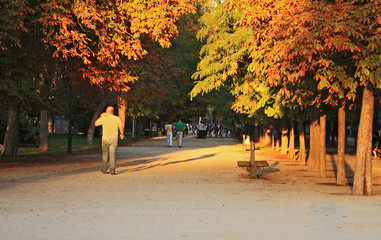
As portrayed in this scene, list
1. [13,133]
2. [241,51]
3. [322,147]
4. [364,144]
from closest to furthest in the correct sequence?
[364,144] < [241,51] < [322,147] < [13,133]

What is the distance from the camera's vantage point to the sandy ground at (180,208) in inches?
→ 350

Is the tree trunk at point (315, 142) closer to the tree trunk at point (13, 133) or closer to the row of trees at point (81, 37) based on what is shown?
the row of trees at point (81, 37)

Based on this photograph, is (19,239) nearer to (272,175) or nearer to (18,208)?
(18,208)

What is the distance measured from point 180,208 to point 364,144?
5.06m

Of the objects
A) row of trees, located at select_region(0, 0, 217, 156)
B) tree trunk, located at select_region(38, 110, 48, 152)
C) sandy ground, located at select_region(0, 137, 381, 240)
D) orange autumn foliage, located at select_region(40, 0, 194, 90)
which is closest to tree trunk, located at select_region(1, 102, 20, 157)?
row of trees, located at select_region(0, 0, 217, 156)

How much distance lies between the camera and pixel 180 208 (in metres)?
11.5

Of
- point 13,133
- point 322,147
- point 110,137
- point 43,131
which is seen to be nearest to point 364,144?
point 322,147

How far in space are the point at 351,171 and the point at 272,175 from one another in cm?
449

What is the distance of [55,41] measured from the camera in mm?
18797

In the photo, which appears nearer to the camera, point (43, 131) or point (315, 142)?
point (315, 142)

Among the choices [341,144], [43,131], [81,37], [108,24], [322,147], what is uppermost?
[108,24]

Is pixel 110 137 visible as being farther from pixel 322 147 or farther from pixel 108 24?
pixel 322 147

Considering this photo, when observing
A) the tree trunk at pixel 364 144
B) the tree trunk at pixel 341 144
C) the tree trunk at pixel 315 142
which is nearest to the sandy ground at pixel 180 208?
the tree trunk at pixel 364 144

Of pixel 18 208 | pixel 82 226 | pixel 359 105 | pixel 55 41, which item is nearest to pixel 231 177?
pixel 359 105
